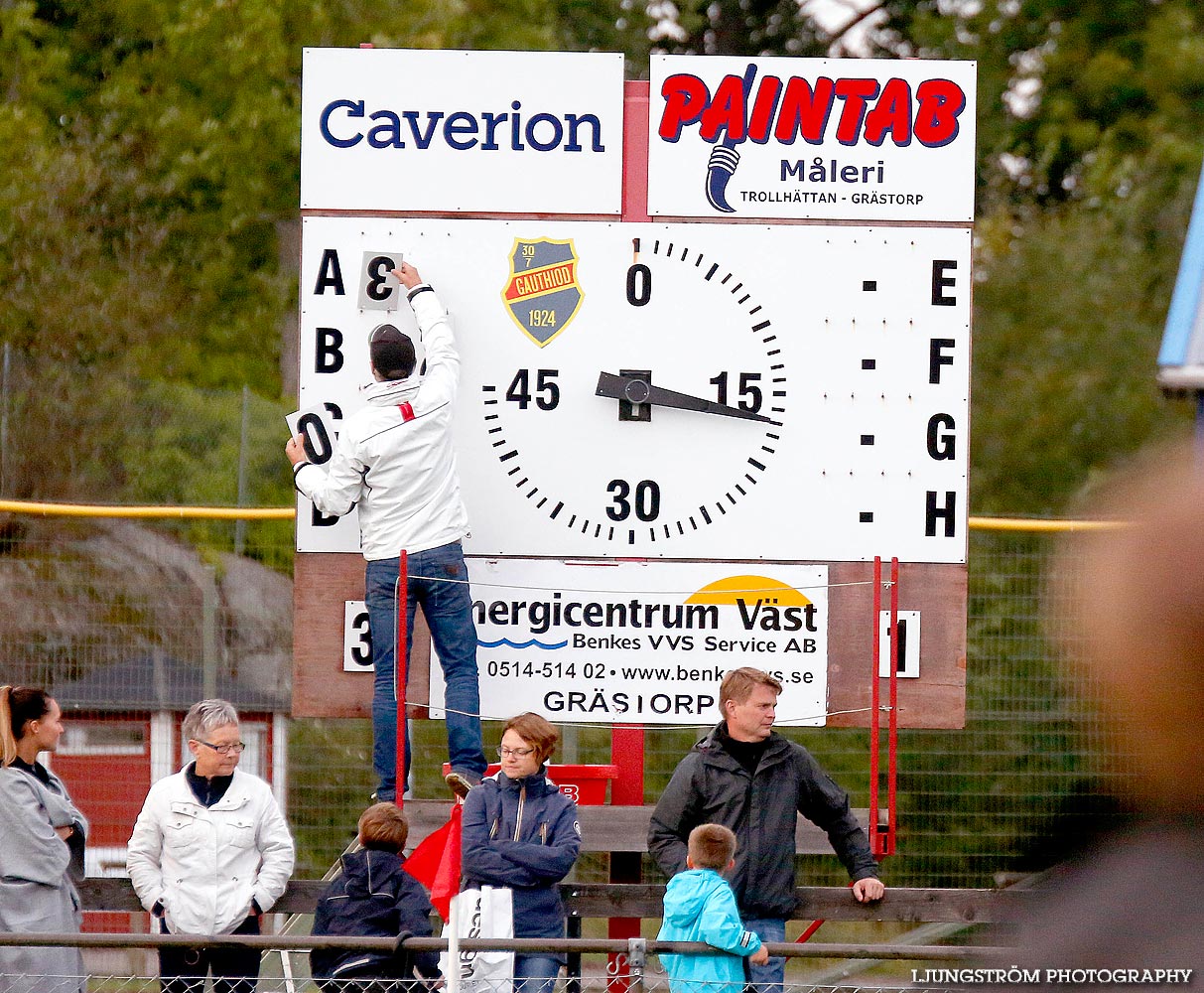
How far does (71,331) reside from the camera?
15953mm

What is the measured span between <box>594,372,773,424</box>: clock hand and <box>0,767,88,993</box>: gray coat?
2824 millimetres

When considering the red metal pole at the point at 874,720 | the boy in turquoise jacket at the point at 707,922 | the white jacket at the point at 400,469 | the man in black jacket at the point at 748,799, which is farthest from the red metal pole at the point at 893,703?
the white jacket at the point at 400,469

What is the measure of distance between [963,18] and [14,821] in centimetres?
2620

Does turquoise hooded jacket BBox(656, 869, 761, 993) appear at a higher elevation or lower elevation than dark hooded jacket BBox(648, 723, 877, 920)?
lower

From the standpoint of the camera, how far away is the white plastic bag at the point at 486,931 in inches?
259

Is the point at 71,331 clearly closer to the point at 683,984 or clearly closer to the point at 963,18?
the point at 683,984

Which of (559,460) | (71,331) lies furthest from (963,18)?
(559,460)

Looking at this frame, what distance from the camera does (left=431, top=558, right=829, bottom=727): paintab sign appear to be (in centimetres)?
788

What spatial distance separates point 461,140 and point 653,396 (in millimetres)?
1393

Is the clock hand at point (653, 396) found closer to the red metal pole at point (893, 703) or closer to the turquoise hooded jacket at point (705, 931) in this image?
the red metal pole at point (893, 703)

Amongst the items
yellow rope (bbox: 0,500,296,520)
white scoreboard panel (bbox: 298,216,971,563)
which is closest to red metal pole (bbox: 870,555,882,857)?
white scoreboard panel (bbox: 298,216,971,563)

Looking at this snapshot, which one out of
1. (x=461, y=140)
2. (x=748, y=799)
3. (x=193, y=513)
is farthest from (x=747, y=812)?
(x=193, y=513)

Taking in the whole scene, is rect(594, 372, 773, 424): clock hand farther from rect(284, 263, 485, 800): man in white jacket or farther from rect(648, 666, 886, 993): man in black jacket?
rect(648, 666, 886, 993): man in black jacket

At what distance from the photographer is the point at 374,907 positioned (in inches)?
264
